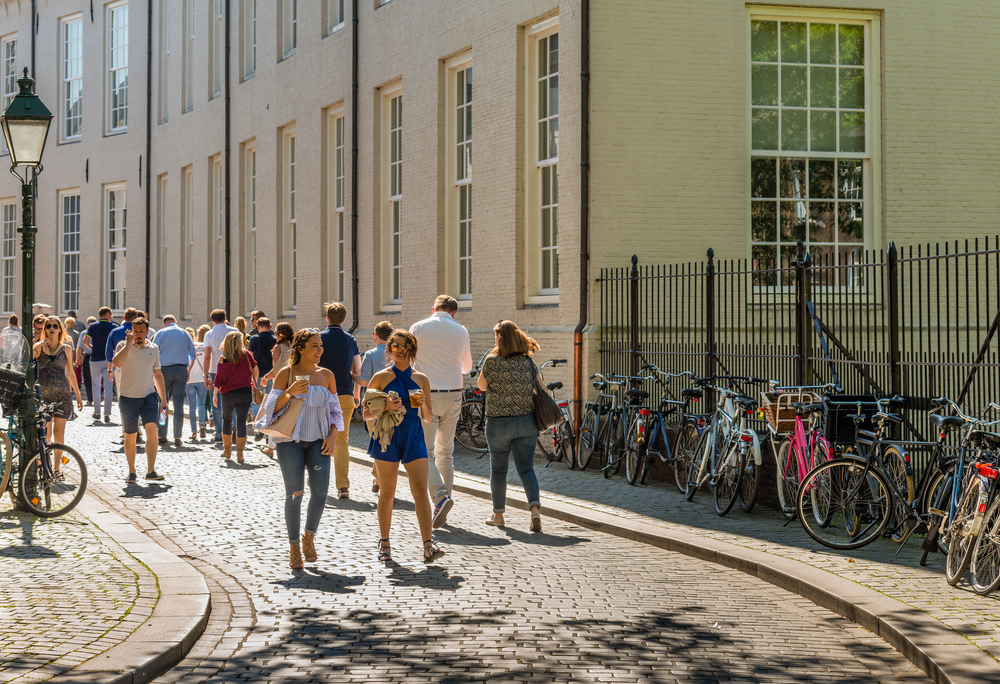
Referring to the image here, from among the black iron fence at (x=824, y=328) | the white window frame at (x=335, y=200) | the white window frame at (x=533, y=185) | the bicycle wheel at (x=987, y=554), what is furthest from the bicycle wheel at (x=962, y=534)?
the white window frame at (x=335, y=200)

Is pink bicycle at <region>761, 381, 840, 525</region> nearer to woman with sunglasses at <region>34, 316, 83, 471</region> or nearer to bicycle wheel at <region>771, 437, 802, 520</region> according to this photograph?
bicycle wheel at <region>771, 437, 802, 520</region>

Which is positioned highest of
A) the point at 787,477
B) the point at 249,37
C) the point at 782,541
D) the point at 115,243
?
the point at 249,37

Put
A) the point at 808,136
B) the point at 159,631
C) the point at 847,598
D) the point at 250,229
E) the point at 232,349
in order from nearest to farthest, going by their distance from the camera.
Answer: the point at 159,631
the point at 847,598
the point at 232,349
the point at 808,136
the point at 250,229

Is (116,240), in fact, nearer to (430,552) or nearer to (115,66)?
(115,66)

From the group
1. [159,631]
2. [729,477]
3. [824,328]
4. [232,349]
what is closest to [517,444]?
[729,477]

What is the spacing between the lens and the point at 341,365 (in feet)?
38.2

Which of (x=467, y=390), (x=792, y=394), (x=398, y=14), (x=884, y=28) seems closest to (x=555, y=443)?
(x=467, y=390)

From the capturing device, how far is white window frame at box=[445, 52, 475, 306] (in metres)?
18.2

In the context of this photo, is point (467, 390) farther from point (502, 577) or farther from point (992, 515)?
point (992, 515)

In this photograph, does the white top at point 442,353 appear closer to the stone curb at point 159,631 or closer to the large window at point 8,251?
the stone curb at point 159,631

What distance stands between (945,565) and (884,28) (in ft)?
30.5

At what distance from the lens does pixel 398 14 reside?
65.5ft

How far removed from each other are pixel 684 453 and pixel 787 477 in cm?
184

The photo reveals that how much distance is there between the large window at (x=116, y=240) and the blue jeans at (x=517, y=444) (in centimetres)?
2630
